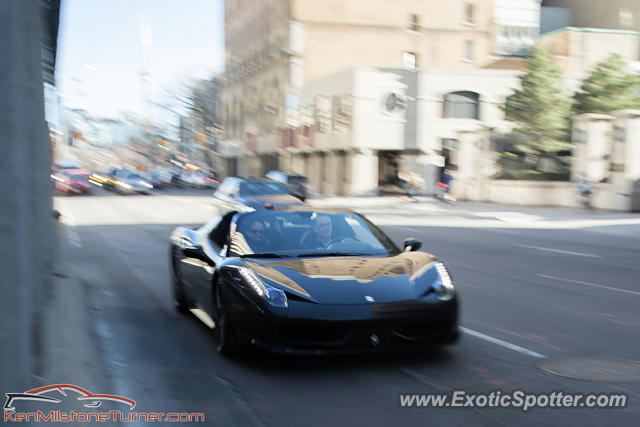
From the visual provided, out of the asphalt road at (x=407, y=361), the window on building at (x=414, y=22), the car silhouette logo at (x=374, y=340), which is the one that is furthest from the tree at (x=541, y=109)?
the car silhouette logo at (x=374, y=340)

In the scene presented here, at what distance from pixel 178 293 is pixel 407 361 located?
3.25m

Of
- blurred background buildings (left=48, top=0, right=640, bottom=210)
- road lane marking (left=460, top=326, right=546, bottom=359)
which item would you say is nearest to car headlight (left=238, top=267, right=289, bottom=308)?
road lane marking (left=460, top=326, right=546, bottom=359)

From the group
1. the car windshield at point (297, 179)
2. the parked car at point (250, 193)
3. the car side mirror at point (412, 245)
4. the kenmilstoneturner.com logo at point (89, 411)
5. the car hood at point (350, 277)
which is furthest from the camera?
the car windshield at point (297, 179)

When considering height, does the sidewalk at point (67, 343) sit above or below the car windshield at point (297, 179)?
above

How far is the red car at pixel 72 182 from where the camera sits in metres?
48.4

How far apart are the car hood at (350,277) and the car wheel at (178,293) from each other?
1.95 meters

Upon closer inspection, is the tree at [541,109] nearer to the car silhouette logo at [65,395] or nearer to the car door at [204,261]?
the car door at [204,261]

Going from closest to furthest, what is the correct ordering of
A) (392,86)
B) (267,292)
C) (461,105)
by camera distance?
(267,292)
(392,86)
(461,105)

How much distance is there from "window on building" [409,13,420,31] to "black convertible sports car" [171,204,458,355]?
196ft

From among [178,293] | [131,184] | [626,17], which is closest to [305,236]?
[178,293]

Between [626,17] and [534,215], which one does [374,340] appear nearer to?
[534,215]

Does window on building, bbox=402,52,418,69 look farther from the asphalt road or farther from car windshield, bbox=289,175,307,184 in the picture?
the asphalt road

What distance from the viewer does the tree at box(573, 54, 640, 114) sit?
41125 millimetres

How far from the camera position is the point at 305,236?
7051 millimetres
